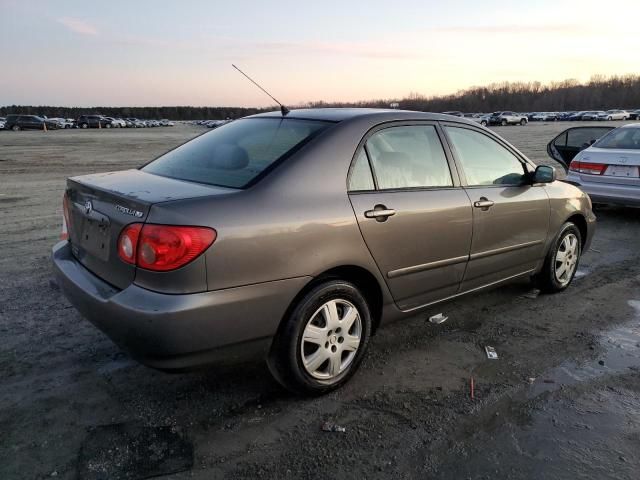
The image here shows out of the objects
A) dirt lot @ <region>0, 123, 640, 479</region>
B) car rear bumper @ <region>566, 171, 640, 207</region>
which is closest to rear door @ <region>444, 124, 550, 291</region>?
dirt lot @ <region>0, 123, 640, 479</region>

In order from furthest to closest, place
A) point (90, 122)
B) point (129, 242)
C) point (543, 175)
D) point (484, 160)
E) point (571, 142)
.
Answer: point (90, 122)
point (571, 142)
point (543, 175)
point (484, 160)
point (129, 242)

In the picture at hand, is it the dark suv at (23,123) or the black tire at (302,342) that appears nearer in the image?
the black tire at (302,342)

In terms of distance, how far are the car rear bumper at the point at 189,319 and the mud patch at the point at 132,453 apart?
0.40m

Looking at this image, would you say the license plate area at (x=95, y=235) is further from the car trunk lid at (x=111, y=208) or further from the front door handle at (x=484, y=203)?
the front door handle at (x=484, y=203)

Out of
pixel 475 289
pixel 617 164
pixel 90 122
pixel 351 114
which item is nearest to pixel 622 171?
pixel 617 164

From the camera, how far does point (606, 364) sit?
360 cm

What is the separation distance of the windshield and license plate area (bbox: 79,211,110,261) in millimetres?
7863

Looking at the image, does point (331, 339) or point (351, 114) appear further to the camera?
point (351, 114)

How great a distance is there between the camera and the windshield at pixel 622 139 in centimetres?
805

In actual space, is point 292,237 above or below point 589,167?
above

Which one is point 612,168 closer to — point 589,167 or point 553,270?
point 589,167

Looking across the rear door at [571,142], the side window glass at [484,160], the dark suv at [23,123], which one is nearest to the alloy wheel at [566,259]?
the side window glass at [484,160]

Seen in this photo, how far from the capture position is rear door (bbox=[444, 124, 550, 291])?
12.8ft

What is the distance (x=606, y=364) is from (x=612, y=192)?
204 inches
